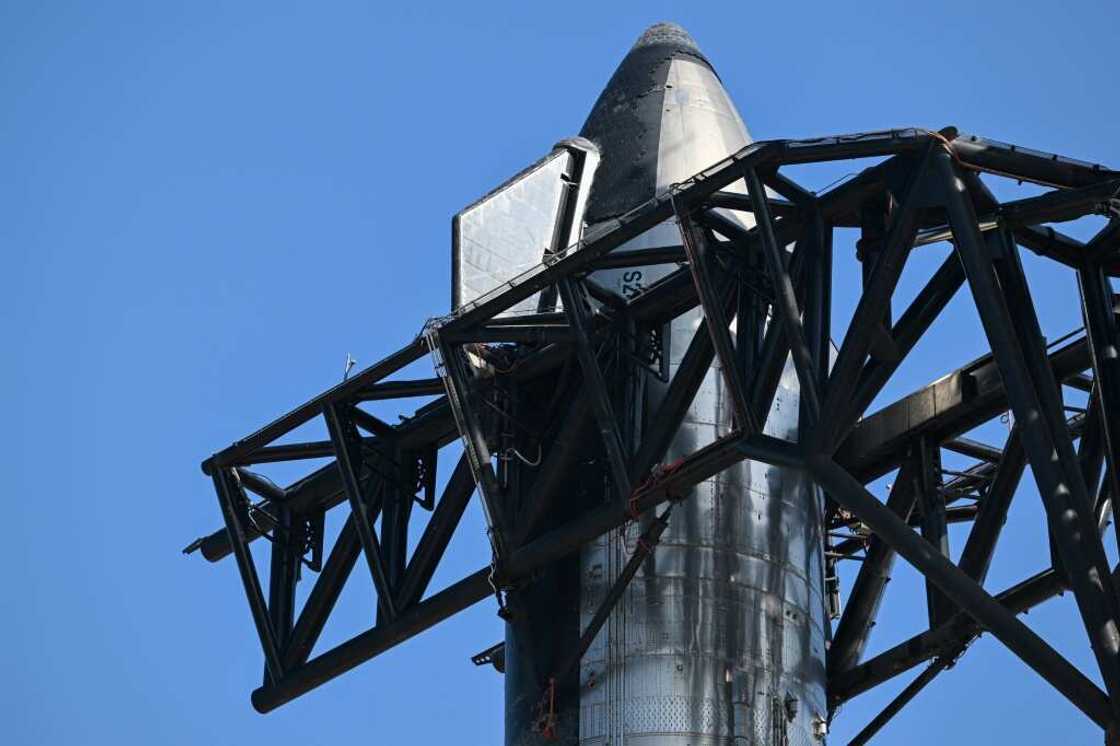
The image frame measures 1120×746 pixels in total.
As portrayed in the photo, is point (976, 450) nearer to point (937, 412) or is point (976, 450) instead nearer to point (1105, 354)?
point (937, 412)

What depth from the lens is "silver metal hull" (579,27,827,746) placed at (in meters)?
33.1

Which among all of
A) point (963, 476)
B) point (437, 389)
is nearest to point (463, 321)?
point (437, 389)

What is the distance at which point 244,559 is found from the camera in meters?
39.2

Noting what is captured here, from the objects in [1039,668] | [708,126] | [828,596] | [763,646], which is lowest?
[1039,668]

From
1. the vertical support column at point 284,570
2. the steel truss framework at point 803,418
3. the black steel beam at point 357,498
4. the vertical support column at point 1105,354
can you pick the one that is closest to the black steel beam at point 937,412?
the steel truss framework at point 803,418

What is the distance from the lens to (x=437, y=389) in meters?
37.2

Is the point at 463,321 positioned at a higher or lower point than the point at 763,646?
higher

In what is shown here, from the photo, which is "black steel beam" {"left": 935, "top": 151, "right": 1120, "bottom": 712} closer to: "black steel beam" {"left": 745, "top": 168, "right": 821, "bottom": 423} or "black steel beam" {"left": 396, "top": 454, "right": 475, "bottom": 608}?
"black steel beam" {"left": 745, "top": 168, "right": 821, "bottom": 423}

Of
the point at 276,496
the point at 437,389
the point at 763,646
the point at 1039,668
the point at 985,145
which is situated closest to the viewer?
the point at 1039,668

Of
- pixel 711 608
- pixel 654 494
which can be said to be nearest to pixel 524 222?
pixel 654 494

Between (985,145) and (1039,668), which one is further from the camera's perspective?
(985,145)

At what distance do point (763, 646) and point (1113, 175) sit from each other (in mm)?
8626

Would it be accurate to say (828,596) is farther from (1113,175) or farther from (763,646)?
(1113,175)

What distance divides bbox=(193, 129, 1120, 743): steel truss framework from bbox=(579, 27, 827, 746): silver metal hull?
866 mm
